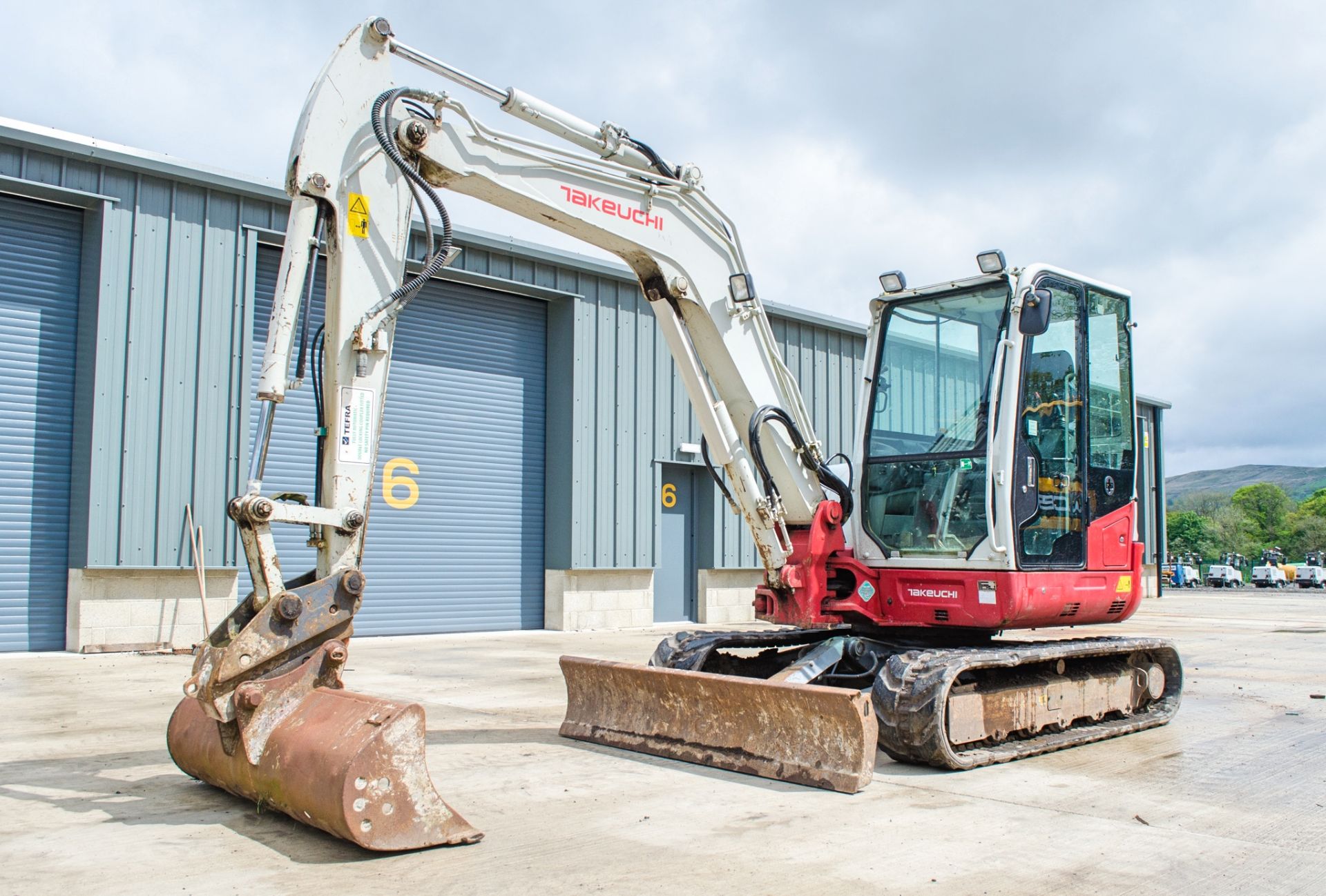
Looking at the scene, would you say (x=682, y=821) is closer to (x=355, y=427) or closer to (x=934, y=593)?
(x=355, y=427)

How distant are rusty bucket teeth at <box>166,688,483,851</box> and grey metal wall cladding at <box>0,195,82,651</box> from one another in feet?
29.3

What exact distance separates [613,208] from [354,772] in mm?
3897

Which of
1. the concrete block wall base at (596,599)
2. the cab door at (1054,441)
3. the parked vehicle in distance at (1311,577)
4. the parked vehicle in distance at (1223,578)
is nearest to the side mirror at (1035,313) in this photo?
the cab door at (1054,441)

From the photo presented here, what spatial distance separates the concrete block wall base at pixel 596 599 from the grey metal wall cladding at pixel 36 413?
22.1 ft

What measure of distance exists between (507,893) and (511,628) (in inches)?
496

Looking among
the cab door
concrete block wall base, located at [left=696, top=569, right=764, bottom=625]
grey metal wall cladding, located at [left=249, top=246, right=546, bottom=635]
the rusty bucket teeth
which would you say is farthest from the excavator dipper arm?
concrete block wall base, located at [left=696, top=569, right=764, bottom=625]

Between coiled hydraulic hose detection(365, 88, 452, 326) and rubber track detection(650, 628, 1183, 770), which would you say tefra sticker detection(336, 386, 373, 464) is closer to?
coiled hydraulic hose detection(365, 88, 452, 326)

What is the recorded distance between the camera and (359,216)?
18.4ft

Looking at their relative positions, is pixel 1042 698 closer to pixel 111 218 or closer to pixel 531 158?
pixel 531 158

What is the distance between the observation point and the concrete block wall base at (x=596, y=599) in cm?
1652

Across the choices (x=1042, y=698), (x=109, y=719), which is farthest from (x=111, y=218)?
(x=1042, y=698)

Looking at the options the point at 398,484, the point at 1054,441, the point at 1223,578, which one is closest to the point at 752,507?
the point at 1054,441

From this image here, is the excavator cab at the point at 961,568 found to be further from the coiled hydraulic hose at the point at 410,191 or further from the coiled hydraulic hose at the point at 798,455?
the coiled hydraulic hose at the point at 410,191

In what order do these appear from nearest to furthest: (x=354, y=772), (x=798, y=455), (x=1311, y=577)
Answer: (x=354, y=772), (x=798, y=455), (x=1311, y=577)
